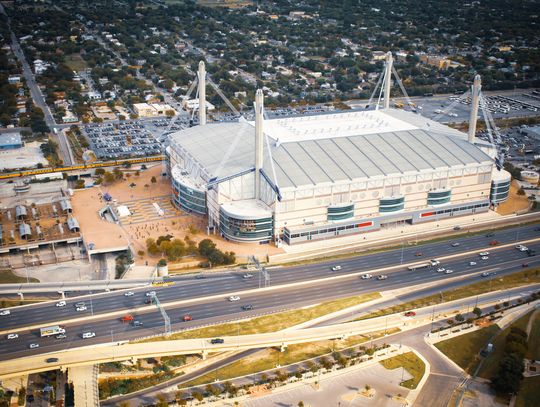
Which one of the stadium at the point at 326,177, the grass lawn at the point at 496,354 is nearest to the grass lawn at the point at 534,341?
the grass lawn at the point at 496,354

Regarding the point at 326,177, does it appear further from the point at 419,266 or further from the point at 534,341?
the point at 534,341

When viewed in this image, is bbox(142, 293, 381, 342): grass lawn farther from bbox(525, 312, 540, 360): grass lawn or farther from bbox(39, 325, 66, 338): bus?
bbox(525, 312, 540, 360): grass lawn

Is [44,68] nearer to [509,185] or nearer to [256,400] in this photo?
[509,185]

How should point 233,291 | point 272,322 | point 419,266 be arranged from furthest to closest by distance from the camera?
1. point 419,266
2. point 233,291
3. point 272,322

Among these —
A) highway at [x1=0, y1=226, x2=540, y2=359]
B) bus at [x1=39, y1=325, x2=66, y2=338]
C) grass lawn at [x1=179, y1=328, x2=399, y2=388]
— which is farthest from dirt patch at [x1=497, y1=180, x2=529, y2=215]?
bus at [x1=39, y1=325, x2=66, y2=338]

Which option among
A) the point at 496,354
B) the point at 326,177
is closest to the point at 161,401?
the point at 496,354
